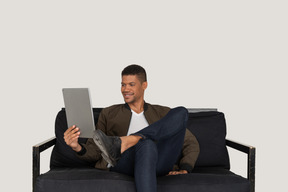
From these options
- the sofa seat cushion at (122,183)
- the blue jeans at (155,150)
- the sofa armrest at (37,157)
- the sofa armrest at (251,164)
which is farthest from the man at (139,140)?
the sofa armrest at (251,164)

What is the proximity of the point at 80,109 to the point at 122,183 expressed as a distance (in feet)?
2.19

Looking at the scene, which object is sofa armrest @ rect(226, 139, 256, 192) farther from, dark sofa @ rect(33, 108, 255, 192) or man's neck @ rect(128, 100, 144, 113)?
man's neck @ rect(128, 100, 144, 113)

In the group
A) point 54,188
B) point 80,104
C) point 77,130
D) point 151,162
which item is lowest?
point 54,188

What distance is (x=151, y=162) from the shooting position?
9.41ft

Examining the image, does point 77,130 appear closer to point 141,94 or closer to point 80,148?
point 80,148

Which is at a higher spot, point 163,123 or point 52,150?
point 163,123

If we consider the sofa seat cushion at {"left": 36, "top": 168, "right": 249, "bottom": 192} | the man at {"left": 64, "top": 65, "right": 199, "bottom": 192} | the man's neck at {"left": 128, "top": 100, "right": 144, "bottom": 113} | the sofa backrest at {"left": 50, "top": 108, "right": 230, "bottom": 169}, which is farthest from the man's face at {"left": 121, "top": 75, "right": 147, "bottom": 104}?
the sofa seat cushion at {"left": 36, "top": 168, "right": 249, "bottom": 192}

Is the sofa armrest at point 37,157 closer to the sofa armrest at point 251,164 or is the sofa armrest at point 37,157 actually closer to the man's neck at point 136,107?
the man's neck at point 136,107

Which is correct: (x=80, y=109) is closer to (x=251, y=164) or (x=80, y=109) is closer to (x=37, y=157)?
(x=37, y=157)

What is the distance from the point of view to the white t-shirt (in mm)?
3688

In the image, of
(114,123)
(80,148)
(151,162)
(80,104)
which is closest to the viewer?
(151,162)

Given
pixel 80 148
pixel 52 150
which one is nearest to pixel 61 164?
pixel 52 150

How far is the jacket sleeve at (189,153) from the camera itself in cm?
349

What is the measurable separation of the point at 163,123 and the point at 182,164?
58 cm
